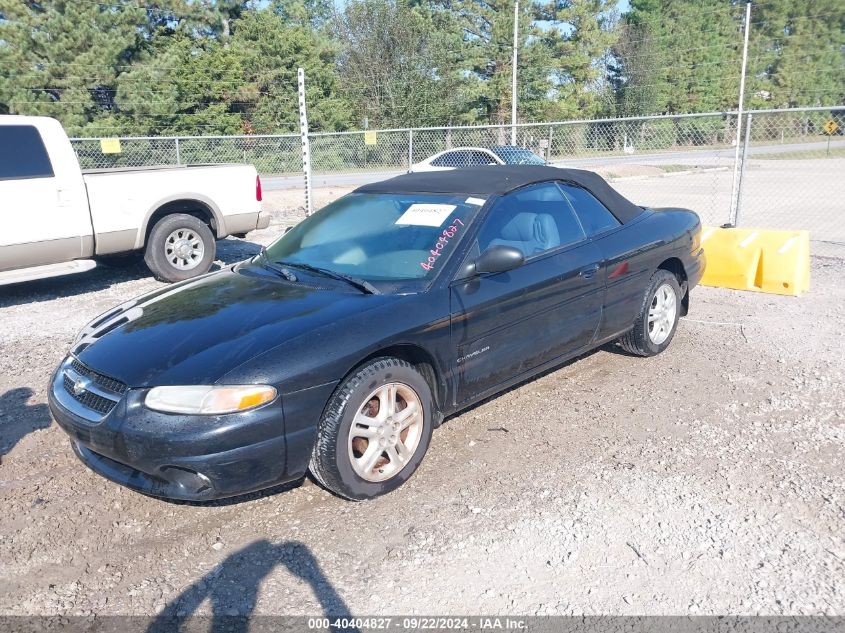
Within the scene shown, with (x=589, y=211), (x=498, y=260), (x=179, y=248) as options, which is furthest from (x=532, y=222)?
(x=179, y=248)

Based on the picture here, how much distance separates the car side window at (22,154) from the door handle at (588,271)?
5.77 metres

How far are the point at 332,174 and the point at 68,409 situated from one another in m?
23.7

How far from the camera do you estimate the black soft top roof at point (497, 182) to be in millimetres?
4570

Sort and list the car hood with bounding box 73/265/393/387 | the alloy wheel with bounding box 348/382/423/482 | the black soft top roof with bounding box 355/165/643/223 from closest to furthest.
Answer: the car hood with bounding box 73/265/393/387 → the alloy wheel with bounding box 348/382/423/482 → the black soft top roof with bounding box 355/165/643/223

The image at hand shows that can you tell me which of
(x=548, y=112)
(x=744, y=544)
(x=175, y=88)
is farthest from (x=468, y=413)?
(x=548, y=112)

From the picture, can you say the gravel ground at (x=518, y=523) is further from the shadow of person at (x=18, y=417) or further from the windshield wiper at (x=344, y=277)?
the windshield wiper at (x=344, y=277)

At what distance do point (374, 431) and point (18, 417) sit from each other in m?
2.68

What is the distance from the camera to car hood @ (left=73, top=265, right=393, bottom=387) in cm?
325

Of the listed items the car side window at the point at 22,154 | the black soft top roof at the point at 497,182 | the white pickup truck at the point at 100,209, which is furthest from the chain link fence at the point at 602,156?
the black soft top roof at the point at 497,182

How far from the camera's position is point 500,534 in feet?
10.8

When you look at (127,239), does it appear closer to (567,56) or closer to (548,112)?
(548,112)

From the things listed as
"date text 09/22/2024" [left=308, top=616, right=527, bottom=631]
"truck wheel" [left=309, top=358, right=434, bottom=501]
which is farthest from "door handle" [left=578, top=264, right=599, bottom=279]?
"date text 09/22/2024" [left=308, top=616, right=527, bottom=631]

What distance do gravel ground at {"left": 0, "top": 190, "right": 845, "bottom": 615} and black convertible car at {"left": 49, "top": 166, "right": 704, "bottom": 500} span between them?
30 cm

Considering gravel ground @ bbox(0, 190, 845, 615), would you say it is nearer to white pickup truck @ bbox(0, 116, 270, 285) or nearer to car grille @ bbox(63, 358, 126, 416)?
car grille @ bbox(63, 358, 126, 416)
